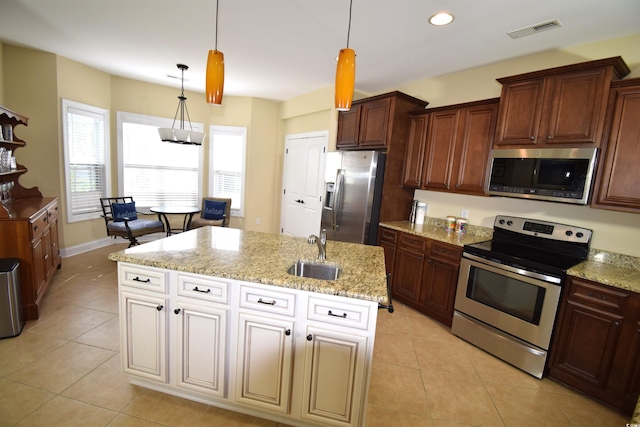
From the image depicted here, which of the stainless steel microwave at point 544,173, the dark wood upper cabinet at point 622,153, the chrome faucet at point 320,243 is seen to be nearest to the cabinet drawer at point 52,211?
the chrome faucet at point 320,243

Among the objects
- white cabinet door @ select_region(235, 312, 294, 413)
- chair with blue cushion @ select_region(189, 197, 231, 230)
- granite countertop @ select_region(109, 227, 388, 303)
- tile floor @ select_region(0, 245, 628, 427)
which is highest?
granite countertop @ select_region(109, 227, 388, 303)

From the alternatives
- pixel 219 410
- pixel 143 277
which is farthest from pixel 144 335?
pixel 219 410

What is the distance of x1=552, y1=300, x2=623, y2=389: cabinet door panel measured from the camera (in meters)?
2.00

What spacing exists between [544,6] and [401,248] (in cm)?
237

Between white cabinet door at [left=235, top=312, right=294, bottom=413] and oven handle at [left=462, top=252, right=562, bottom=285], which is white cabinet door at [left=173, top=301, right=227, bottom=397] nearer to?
white cabinet door at [left=235, top=312, right=294, bottom=413]

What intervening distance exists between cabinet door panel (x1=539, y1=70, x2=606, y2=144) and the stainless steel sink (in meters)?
2.18

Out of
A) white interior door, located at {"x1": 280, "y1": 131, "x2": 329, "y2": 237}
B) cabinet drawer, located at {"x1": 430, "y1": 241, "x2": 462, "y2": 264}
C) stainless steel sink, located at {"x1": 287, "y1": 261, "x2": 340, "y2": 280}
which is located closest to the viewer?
stainless steel sink, located at {"x1": 287, "y1": 261, "x2": 340, "y2": 280}

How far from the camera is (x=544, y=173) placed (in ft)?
8.14

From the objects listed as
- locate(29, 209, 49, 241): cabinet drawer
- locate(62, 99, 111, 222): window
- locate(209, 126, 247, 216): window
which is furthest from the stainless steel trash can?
locate(209, 126, 247, 216): window

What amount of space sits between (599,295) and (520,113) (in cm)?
159

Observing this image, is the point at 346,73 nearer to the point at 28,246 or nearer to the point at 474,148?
the point at 474,148

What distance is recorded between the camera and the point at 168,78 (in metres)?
4.56

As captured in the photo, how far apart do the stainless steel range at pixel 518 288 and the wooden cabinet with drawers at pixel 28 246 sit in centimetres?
387

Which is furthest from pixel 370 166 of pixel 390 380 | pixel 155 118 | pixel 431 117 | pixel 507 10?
pixel 155 118
